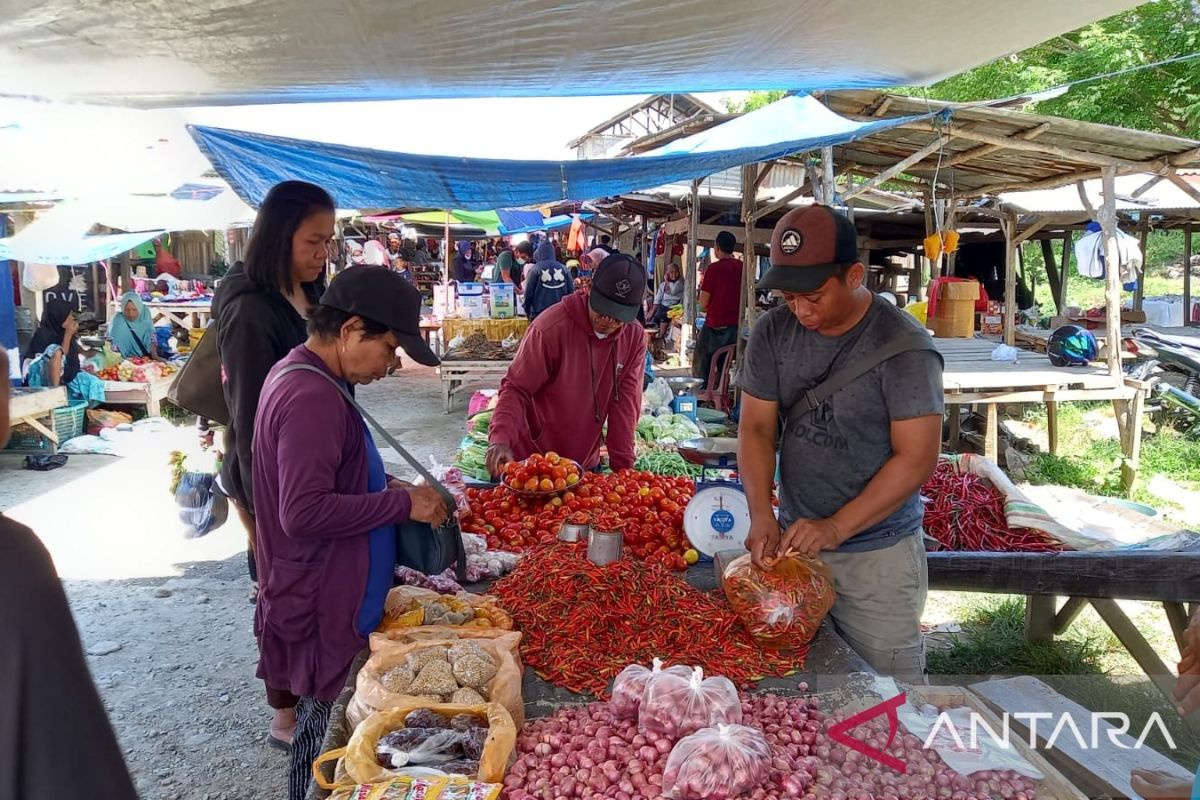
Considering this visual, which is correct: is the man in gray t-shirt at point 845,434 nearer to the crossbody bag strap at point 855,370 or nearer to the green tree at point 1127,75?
the crossbody bag strap at point 855,370

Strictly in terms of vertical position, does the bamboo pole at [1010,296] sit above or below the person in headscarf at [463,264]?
below

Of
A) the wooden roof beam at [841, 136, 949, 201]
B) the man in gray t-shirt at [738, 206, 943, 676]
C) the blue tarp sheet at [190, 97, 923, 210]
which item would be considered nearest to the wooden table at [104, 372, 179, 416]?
the blue tarp sheet at [190, 97, 923, 210]

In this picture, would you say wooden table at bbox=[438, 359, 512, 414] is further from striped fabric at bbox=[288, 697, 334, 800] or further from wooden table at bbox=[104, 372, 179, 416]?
striped fabric at bbox=[288, 697, 334, 800]

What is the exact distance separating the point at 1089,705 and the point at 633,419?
2.74 metres

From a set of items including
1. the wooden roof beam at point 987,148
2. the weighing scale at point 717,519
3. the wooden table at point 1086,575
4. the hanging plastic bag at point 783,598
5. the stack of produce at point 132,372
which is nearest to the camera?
the hanging plastic bag at point 783,598

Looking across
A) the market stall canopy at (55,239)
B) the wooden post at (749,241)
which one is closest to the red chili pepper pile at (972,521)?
the wooden post at (749,241)

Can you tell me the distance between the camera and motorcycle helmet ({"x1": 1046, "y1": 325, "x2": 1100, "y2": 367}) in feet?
26.4

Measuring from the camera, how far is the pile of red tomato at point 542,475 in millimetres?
3514

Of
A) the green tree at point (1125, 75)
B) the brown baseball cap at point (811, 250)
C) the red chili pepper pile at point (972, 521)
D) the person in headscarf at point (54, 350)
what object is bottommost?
the red chili pepper pile at point (972, 521)

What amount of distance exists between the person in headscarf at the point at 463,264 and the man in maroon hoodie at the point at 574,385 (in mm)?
19583

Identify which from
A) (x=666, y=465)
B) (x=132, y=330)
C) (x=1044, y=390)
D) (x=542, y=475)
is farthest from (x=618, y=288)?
(x=132, y=330)

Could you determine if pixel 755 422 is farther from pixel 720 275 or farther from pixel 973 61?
pixel 720 275

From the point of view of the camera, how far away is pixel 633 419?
14.2ft

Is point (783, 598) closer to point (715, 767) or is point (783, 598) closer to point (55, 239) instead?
point (715, 767)
